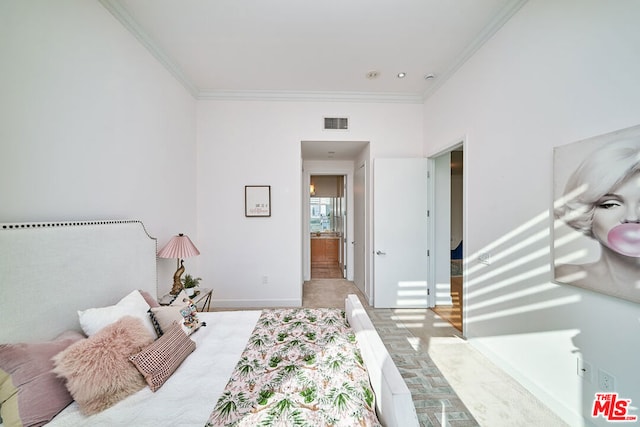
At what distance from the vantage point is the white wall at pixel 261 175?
10.5ft

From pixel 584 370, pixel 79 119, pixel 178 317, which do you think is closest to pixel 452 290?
pixel 584 370

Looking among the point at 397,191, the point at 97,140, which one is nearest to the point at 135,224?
the point at 97,140

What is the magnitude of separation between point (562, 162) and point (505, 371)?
5.67 ft

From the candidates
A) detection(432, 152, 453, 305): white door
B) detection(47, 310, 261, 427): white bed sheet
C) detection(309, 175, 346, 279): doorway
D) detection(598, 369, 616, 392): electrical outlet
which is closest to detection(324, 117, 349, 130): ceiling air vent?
detection(432, 152, 453, 305): white door

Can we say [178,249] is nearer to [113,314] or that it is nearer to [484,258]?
[113,314]

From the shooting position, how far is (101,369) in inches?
38.7

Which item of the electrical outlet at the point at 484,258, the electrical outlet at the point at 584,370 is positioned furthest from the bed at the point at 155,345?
the electrical outlet at the point at 484,258

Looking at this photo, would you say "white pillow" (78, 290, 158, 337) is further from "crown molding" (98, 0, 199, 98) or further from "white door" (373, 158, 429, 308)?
"white door" (373, 158, 429, 308)

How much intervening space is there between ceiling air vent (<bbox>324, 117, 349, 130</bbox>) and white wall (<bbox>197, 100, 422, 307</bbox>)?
0.08 metres

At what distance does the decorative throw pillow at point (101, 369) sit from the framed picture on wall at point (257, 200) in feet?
7.15

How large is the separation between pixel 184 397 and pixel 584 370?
7.36 feet

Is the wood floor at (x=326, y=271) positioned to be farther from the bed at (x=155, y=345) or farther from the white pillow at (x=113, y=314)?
the white pillow at (x=113, y=314)

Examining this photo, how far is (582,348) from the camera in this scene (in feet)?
4.46

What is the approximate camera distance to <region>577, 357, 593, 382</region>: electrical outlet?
1.32 metres
